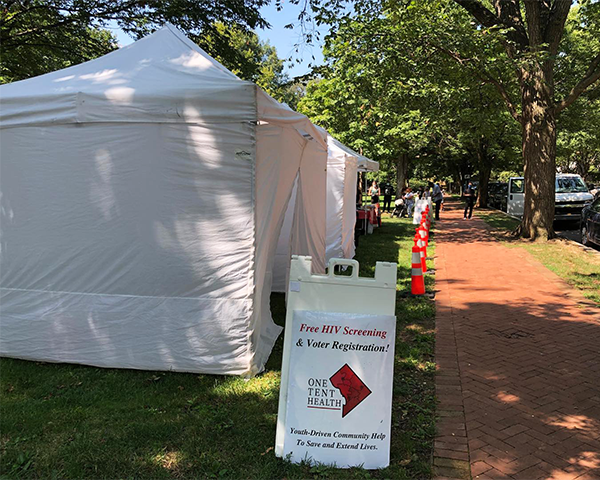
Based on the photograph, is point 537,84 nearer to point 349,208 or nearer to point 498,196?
point 349,208

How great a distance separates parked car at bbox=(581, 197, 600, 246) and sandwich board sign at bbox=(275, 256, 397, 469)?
39.5ft

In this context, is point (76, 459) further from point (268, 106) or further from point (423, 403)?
point (268, 106)

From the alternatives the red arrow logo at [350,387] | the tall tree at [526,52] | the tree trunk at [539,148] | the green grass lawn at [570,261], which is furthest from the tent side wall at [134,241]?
the tree trunk at [539,148]

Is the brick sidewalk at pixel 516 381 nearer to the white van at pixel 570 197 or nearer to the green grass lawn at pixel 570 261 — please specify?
the green grass lawn at pixel 570 261

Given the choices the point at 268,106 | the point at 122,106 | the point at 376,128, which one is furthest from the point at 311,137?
the point at 376,128

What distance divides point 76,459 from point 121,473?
14.1 inches

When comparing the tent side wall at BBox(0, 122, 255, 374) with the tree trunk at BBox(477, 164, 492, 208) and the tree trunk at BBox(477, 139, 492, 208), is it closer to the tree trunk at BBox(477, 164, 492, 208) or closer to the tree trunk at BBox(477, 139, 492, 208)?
the tree trunk at BBox(477, 139, 492, 208)

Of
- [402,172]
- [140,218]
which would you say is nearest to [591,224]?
[140,218]

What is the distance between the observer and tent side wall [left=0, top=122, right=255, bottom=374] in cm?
442

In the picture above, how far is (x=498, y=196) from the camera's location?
1187 inches

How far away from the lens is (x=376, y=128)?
23719mm

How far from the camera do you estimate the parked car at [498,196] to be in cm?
2839

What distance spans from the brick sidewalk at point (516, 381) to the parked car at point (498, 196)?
21.0 metres

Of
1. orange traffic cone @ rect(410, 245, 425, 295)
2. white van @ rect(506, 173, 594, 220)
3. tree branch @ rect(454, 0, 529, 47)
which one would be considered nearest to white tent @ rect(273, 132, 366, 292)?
orange traffic cone @ rect(410, 245, 425, 295)
